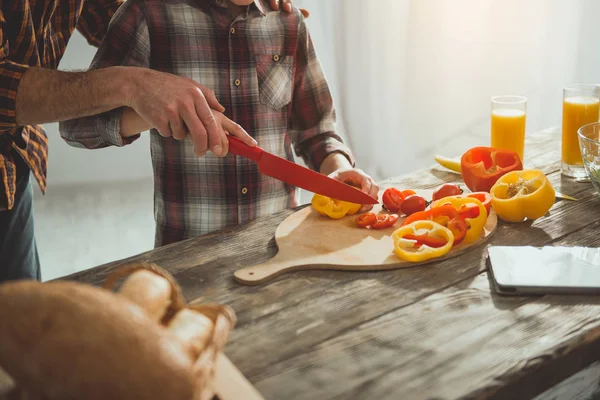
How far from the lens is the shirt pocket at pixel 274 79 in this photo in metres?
1.62

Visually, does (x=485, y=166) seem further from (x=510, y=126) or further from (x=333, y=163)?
(x=333, y=163)

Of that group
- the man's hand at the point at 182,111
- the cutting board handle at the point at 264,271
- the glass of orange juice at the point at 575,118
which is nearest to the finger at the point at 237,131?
the man's hand at the point at 182,111

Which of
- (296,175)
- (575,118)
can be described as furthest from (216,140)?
(575,118)

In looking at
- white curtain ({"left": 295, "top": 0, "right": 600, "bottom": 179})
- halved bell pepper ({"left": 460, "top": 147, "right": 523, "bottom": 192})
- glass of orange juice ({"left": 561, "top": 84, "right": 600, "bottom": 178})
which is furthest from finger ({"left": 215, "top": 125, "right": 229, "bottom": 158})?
white curtain ({"left": 295, "top": 0, "right": 600, "bottom": 179})

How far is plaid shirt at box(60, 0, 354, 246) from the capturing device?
152 cm

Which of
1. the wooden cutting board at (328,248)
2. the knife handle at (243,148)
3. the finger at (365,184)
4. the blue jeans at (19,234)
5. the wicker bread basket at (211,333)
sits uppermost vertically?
the knife handle at (243,148)

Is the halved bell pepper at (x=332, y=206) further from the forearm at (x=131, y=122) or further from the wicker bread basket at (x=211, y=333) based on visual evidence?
the wicker bread basket at (x=211, y=333)

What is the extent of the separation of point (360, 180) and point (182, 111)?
42cm

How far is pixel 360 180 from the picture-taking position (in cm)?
145

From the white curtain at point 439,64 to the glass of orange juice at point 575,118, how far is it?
166cm

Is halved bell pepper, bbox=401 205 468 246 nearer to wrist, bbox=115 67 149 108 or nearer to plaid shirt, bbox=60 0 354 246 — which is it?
plaid shirt, bbox=60 0 354 246

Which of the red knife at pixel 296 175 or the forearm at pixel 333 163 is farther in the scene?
the forearm at pixel 333 163

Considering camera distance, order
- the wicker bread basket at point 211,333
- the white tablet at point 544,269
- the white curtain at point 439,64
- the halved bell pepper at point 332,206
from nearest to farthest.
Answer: the wicker bread basket at point 211,333 → the white tablet at point 544,269 → the halved bell pepper at point 332,206 → the white curtain at point 439,64

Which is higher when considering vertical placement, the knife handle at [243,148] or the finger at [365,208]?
the knife handle at [243,148]
